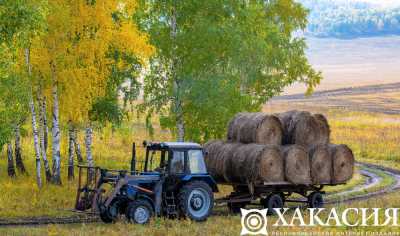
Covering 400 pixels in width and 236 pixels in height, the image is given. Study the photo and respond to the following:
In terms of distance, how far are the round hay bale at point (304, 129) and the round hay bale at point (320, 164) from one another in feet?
0.90

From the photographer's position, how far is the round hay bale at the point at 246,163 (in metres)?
21.4

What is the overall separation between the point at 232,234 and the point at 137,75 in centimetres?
1345

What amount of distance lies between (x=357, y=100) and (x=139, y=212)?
358 ft

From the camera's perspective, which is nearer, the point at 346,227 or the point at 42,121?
the point at 346,227

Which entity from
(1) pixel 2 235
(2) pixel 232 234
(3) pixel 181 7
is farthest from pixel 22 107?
(2) pixel 232 234

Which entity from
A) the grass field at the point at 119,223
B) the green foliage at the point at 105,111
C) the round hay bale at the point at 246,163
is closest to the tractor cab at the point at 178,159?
the grass field at the point at 119,223

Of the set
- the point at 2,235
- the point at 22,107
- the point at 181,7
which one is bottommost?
the point at 2,235

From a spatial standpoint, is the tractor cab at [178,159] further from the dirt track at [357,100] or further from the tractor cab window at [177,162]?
the dirt track at [357,100]

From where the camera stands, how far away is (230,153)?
22.3 meters

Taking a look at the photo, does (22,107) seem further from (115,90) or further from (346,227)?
(346,227)

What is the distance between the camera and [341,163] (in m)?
23.1

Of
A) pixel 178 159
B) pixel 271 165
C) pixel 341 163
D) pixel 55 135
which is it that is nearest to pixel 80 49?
pixel 55 135

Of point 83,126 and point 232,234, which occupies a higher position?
point 83,126

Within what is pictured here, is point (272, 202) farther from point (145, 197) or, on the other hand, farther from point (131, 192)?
point (131, 192)
